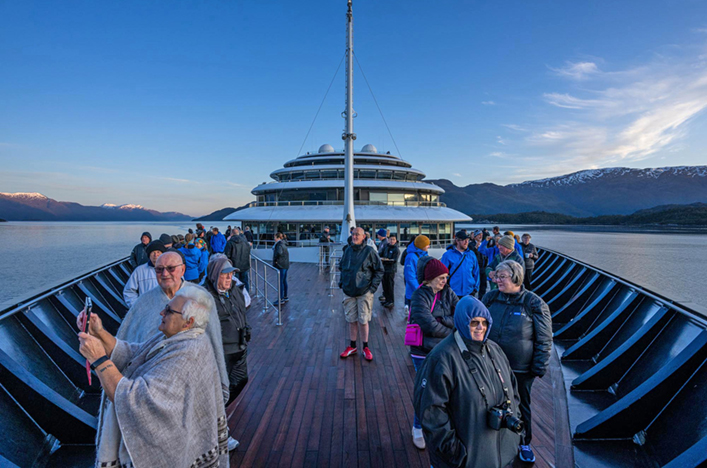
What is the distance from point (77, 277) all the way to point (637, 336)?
864cm

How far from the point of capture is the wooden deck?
285 cm

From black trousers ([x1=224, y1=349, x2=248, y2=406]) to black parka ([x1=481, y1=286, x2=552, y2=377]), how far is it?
2.22 meters

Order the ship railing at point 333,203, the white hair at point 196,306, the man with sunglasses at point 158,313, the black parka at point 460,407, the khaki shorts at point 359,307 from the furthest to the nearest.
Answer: the ship railing at point 333,203, the khaki shorts at point 359,307, the man with sunglasses at point 158,313, the black parka at point 460,407, the white hair at point 196,306

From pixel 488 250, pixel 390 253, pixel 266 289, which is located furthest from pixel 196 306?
pixel 488 250

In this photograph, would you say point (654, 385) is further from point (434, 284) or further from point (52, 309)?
point (52, 309)

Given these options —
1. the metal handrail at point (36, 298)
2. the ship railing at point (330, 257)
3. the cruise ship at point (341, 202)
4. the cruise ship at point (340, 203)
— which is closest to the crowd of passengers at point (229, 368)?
the metal handrail at point (36, 298)

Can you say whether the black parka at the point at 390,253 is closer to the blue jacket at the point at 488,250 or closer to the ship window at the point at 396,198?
the blue jacket at the point at 488,250

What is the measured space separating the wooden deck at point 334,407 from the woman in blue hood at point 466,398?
3.68 ft

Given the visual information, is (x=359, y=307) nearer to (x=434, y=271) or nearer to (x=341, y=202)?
(x=434, y=271)

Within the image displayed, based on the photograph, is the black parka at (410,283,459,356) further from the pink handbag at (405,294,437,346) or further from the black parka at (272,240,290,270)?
the black parka at (272,240,290,270)

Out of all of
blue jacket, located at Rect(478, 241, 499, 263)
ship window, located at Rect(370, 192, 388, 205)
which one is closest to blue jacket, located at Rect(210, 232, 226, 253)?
blue jacket, located at Rect(478, 241, 499, 263)

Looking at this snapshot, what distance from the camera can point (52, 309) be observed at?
4668 millimetres

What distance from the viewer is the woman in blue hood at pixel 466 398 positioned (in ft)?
5.91

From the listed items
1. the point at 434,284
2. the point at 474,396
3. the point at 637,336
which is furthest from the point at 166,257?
the point at 637,336
